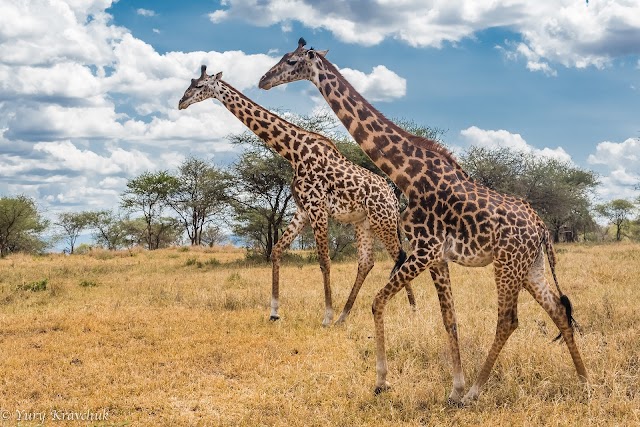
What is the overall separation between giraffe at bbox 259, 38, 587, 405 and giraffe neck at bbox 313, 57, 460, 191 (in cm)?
1

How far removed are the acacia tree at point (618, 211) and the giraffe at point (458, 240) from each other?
5198 centimetres

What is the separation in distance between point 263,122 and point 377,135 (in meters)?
4.36

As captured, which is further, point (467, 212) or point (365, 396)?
point (365, 396)

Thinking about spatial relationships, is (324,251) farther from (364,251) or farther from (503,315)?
(503,315)

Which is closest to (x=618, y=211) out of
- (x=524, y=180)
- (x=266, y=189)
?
(x=524, y=180)

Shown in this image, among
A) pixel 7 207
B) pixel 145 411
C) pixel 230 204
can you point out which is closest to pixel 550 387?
pixel 145 411

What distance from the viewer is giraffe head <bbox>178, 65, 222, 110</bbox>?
10.9m

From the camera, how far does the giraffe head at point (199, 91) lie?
1088cm

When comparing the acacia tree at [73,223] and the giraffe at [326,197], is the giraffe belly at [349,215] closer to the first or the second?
the giraffe at [326,197]

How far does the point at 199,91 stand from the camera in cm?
1090

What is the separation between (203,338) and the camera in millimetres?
8648

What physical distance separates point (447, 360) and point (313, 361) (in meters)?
1.75

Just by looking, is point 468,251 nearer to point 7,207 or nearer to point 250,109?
point 250,109

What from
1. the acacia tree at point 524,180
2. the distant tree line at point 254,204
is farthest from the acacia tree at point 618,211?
the acacia tree at point 524,180
